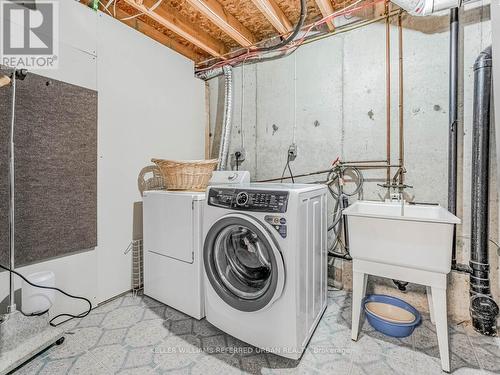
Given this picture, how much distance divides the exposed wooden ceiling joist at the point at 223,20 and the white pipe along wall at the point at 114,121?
2.39ft

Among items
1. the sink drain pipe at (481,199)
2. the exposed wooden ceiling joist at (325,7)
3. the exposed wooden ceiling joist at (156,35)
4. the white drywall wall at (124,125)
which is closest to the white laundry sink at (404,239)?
the sink drain pipe at (481,199)

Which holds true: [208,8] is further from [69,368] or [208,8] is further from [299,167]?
[69,368]

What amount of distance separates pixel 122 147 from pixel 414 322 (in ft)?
A: 8.66

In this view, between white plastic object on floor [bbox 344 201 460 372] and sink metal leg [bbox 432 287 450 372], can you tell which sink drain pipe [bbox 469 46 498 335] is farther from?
sink metal leg [bbox 432 287 450 372]

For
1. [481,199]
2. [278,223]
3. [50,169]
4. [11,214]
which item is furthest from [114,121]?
[481,199]

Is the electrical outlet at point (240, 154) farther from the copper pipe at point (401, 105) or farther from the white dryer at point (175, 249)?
the copper pipe at point (401, 105)

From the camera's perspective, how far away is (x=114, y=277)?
2.15m

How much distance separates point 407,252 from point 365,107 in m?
1.30

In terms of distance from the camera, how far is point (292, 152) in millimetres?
2525

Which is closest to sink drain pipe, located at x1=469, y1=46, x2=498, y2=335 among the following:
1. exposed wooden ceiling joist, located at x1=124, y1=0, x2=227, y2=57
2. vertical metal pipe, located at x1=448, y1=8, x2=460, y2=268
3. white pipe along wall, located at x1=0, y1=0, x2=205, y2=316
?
vertical metal pipe, located at x1=448, y1=8, x2=460, y2=268

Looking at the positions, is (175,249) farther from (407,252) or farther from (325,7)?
(325,7)

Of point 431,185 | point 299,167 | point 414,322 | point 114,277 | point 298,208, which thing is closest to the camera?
point 298,208

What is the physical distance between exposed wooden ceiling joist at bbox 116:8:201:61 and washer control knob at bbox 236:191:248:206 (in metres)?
2.12

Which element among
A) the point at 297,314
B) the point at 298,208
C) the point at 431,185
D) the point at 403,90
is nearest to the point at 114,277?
the point at 297,314
